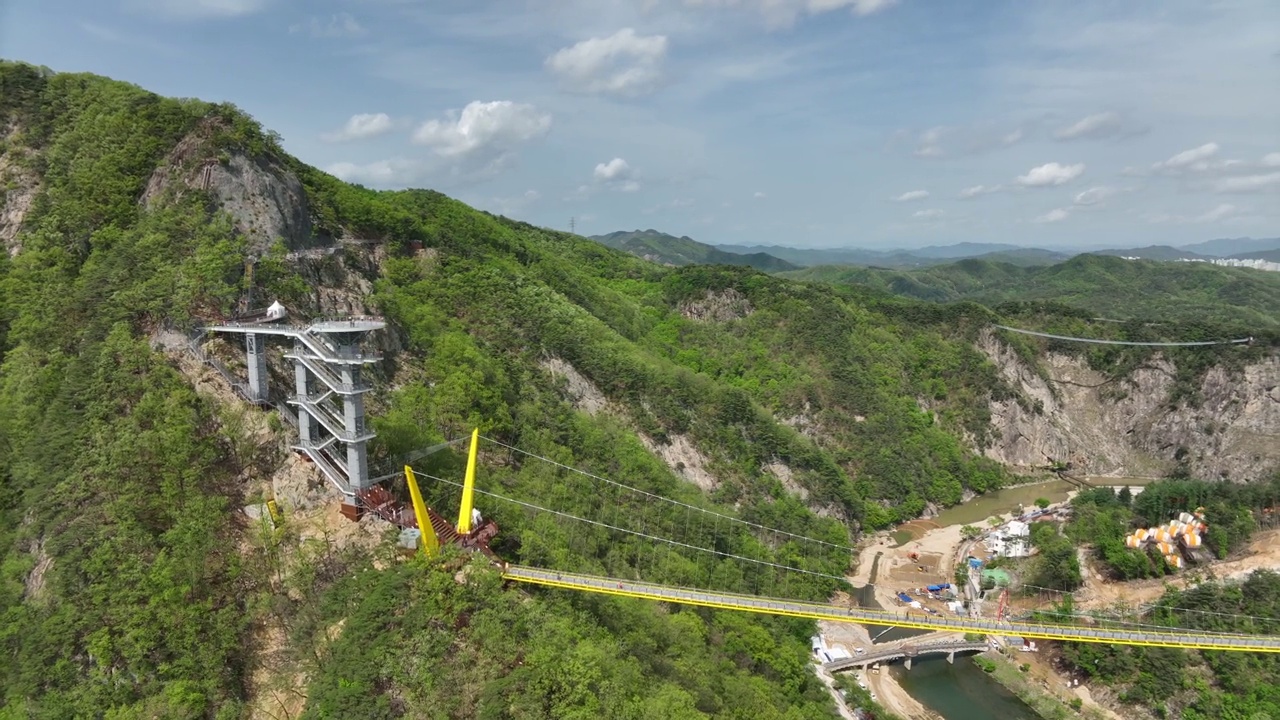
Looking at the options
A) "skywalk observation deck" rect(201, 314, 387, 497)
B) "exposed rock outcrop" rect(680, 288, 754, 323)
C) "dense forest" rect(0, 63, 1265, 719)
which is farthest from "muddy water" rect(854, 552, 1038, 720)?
"exposed rock outcrop" rect(680, 288, 754, 323)

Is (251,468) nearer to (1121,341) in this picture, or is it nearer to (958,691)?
(958,691)

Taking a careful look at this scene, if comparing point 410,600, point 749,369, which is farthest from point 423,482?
point 749,369

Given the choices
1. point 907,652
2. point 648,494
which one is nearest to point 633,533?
point 648,494

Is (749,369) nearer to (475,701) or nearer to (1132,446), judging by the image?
(1132,446)

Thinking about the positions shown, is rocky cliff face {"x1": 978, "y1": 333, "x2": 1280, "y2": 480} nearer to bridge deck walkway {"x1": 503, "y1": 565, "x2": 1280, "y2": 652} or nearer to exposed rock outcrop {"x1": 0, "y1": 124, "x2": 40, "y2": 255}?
bridge deck walkway {"x1": 503, "y1": 565, "x2": 1280, "y2": 652}

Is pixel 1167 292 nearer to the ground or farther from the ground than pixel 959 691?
farther from the ground

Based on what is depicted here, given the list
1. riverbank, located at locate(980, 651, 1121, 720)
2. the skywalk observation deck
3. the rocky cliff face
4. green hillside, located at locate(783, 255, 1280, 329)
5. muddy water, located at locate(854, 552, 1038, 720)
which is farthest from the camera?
green hillside, located at locate(783, 255, 1280, 329)

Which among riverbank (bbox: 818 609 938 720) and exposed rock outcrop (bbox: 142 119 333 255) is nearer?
exposed rock outcrop (bbox: 142 119 333 255)
